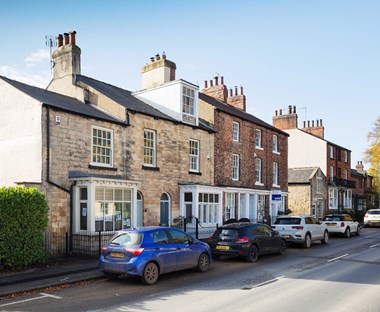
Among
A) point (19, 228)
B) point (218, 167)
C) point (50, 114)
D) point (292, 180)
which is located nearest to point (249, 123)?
point (218, 167)

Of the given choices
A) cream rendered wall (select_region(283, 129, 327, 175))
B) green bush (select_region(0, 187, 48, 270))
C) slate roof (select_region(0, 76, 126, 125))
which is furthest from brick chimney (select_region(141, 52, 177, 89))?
cream rendered wall (select_region(283, 129, 327, 175))

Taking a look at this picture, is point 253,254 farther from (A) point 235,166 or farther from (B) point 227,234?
(A) point 235,166

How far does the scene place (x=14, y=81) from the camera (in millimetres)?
18656

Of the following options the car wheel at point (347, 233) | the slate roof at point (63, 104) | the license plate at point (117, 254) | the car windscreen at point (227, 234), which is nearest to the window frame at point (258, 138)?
the car wheel at point (347, 233)

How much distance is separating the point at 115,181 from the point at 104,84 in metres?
9.44

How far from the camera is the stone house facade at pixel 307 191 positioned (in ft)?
131

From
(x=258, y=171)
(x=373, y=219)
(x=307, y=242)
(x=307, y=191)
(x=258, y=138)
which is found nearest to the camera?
(x=307, y=242)

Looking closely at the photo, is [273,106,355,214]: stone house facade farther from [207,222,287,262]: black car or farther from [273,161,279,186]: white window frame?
[207,222,287,262]: black car

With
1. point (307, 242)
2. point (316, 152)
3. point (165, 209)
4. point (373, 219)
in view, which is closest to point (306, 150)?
point (316, 152)

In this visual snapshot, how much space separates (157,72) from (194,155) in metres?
6.45

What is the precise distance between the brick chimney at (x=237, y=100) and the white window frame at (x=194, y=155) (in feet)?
39.1

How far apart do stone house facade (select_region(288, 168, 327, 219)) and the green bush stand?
3140cm

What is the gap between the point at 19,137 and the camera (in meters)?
16.9

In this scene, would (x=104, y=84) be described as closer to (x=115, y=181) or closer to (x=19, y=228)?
(x=115, y=181)
